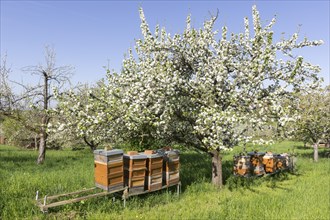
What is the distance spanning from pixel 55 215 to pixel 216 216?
212 inches

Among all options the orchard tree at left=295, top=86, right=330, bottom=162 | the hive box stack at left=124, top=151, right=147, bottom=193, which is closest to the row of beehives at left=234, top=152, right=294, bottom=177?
the hive box stack at left=124, top=151, right=147, bottom=193

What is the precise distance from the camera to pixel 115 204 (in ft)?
32.7

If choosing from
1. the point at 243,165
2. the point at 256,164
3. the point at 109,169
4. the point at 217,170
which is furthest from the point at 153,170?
the point at 256,164

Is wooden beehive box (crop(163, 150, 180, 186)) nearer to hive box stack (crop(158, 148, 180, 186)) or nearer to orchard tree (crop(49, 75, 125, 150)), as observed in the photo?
hive box stack (crop(158, 148, 180, 186))

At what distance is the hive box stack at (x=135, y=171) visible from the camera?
10.1m

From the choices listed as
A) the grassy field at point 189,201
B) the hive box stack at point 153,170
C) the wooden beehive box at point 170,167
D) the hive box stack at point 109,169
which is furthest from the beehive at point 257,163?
the hive box stack at point 109,169

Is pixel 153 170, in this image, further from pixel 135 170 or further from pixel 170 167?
pixel 170 167

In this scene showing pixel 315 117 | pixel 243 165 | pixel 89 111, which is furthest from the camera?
pixel 315 117

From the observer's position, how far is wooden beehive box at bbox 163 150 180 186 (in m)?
11.4

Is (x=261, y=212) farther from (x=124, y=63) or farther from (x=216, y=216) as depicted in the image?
(x=124, y=63)

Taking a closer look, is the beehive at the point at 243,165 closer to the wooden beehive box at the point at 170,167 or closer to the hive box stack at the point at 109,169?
the wooden beehive box at the point at 170,167

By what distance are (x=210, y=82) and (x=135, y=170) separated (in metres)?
4.87

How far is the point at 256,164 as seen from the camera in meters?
16.0

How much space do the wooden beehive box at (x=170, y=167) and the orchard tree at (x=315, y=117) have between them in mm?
16984
